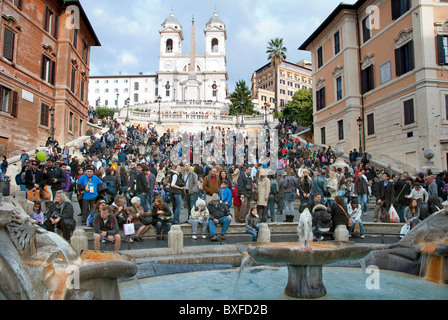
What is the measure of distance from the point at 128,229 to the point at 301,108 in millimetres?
56240

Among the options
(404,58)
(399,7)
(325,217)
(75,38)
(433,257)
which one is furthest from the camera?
(75,38)

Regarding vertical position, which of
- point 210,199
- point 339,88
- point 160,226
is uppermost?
point 339,88

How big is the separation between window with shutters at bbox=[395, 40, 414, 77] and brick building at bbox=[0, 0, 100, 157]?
2342 cm

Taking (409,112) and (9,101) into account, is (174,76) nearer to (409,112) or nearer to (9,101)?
(9,101)

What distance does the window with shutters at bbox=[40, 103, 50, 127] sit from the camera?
26.1m

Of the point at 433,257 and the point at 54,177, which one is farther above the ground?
the point at 54,177

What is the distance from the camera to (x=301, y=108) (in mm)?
61781

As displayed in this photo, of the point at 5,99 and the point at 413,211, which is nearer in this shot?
the point at 413,211

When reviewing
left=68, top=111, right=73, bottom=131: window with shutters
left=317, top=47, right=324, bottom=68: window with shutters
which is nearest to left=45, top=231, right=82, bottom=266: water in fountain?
left=68, top=111, right=73, bottom=131: window with shutters

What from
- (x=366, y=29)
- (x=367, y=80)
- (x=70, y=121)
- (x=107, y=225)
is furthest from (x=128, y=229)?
(x=366, y=29)

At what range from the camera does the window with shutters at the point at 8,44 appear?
73.1 ft
